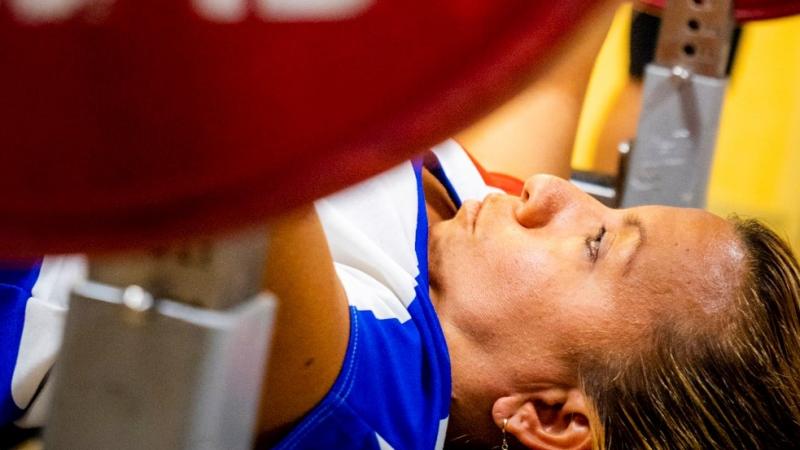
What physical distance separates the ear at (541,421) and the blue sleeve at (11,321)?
44 cm

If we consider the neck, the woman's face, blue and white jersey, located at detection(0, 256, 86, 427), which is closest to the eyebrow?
the woman's face

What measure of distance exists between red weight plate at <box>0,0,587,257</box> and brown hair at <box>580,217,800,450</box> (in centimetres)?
68

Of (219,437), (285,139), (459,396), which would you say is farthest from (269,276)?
(459,396)

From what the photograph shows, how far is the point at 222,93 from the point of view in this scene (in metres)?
0.20

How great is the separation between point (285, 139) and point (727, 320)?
0.75m

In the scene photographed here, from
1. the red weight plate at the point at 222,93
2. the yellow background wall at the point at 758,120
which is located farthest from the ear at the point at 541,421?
the yellow background wall at the point at 758,120

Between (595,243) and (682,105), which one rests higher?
(682,105)

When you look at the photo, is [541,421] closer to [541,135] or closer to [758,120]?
[541,135]

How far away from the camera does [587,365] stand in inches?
33.4

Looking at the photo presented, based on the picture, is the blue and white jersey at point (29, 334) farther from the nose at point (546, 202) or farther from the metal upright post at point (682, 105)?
the metal upright post at point (682, 105)

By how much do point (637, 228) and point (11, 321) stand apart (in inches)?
23.6

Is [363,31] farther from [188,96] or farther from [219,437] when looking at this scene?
[219,437]

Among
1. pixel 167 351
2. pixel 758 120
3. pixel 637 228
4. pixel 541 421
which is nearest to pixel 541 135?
pixel 637 228

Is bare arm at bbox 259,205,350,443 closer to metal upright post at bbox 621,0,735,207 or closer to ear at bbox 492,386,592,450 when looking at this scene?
ear at bbox 492,386,592,450
